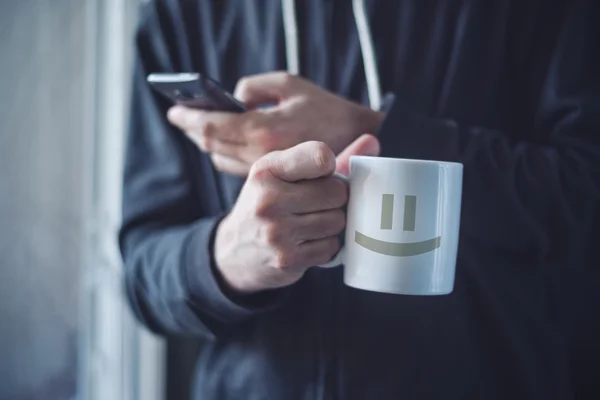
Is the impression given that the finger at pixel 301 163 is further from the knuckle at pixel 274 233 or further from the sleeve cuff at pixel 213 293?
the sleeve cuff at pixel 213 293

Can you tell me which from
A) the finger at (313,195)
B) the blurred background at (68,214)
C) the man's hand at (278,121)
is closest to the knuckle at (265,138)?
the man's hand at (278,121)

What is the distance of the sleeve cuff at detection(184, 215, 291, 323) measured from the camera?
1.69 feet

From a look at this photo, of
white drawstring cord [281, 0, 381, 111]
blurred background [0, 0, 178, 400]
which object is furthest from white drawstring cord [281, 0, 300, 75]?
blurred background [0, 0, 178, 400]

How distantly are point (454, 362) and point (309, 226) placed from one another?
0.26m

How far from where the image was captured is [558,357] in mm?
571

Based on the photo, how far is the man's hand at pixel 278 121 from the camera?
1.63 feet

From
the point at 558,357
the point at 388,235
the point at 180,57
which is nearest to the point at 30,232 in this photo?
the point at 180,57

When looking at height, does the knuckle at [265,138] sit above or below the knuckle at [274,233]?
above

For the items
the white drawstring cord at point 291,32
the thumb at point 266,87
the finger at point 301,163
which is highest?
the white drawstring cord at point 291,32

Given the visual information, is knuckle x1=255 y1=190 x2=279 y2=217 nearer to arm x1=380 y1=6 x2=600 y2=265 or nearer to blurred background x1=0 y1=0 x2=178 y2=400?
arm x1=380 y1=6 x2=600 y2=265

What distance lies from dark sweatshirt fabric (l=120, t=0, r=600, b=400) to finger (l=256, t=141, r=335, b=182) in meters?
0.14

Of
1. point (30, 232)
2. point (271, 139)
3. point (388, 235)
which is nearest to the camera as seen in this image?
point (388, 235)

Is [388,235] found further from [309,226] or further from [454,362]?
[454,362]

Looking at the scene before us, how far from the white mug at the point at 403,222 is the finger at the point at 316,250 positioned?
3 centimetres
